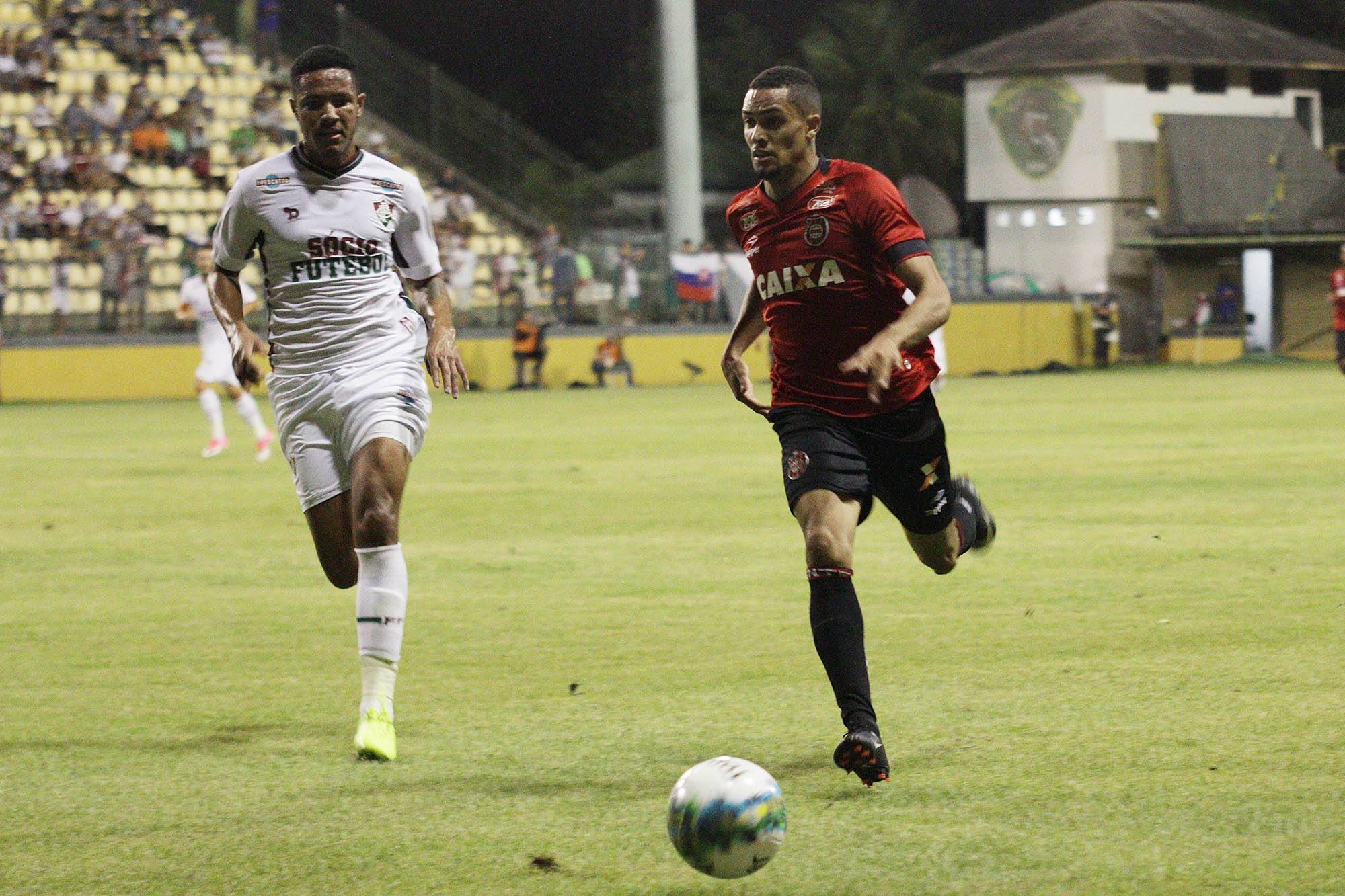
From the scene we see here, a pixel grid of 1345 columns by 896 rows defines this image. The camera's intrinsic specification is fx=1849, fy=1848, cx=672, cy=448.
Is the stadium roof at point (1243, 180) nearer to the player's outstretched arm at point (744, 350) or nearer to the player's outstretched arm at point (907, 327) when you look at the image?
the player's outstretched arm at point (744, 350)

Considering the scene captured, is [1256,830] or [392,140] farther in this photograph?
[392,140]

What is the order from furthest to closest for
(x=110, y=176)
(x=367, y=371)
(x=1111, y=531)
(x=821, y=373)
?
(x=110, y=176)
(x=1111, y=531)
(x=367, y=371)
(x=821, y=373)

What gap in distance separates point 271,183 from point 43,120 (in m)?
30.8

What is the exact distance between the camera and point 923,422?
637cm

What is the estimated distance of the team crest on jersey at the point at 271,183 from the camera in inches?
265

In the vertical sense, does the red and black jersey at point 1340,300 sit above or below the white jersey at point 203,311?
below

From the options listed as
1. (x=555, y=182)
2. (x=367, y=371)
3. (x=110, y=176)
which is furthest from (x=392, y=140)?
(x=367, y=371)

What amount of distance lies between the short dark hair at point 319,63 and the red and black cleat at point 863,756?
2.91m

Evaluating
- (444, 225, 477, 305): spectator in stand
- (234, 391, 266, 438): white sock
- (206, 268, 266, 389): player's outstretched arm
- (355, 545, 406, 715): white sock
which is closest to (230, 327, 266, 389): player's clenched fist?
(206, 268, 266, 389): player's outstretched arm

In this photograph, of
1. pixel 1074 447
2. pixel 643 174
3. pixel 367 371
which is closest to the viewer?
pixel 367 371

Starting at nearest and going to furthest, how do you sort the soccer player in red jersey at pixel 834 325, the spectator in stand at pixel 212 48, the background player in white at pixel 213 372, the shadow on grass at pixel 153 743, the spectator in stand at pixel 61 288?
the soccer player in red jersey at pixel 834 325, the shadow on grass at pixel 153 743, the background player in white at pixel 213 372, the spectator in stand at pixel 61 288, the spectator in stand at pixel 212 48

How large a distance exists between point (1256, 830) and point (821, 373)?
214 cm

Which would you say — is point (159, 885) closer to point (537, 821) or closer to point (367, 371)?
point (537, 821)

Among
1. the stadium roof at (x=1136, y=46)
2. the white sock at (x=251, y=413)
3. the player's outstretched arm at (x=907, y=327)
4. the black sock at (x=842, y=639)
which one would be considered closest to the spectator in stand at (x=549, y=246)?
the stadium roof at (x=1136, y=46)
